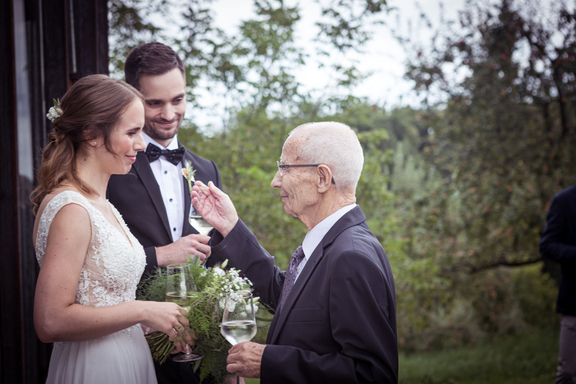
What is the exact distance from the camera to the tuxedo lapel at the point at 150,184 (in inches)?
91.1

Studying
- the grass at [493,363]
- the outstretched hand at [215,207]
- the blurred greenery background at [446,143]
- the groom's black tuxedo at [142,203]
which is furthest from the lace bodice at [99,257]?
the grass at [493,363]

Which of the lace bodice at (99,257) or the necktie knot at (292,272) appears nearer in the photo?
the lace bodice at (99,257)

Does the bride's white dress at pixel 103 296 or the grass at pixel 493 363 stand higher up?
the bride's white dress at pixel 103 296

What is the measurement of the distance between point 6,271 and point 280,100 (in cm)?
305

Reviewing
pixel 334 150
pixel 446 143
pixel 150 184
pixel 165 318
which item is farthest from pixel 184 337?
pixel 446 143

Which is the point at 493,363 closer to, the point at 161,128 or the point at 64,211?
the point at 161,128

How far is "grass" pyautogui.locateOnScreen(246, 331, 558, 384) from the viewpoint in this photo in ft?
21.6

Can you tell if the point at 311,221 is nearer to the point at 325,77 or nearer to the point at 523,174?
the point at 325,77

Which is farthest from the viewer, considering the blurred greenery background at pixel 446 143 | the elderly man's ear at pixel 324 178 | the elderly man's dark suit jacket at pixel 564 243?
the blurred greenery background at pixel 446 143

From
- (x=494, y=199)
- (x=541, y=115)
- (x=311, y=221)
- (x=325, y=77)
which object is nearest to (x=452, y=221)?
(x=494, y=199)

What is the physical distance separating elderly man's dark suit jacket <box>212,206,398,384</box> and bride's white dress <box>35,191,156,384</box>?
0.65 metres

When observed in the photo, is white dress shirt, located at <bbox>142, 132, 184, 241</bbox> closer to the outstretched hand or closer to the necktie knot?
the outstretched hand

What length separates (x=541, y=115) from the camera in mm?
7000

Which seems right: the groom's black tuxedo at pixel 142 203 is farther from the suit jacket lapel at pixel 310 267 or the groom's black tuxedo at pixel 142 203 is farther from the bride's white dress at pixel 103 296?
the suit jacket lapel at pixel 310 267
